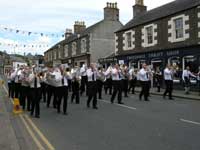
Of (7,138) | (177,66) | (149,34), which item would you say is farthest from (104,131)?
(149,34)

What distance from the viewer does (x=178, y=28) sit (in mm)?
26422

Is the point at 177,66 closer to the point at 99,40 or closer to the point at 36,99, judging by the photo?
the point at 36,99

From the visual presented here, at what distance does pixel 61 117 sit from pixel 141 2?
1109 inches

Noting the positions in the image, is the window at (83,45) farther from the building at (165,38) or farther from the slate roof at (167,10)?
the slate roof at (167,10)

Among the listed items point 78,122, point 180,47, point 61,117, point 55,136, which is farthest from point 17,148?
point 180,47

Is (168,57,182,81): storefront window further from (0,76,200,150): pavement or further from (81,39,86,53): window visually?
(81,39,86,53): window

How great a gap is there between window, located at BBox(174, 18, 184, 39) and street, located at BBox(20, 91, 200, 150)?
46.7ft

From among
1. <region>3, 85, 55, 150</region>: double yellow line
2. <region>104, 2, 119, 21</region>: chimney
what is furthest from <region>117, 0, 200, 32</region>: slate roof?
<region>3, 85, 55, 150</region>: double yellow line

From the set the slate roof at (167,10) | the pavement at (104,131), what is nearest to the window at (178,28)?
the slate roof at (167,10)

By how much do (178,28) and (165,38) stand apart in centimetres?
176

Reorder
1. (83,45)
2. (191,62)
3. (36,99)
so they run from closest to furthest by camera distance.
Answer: (36,99) → (191,62) → (83,45)

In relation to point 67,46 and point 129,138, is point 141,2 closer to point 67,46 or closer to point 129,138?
point 67,46

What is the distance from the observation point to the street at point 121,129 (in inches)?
294

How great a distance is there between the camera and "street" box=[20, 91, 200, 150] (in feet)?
24.5
